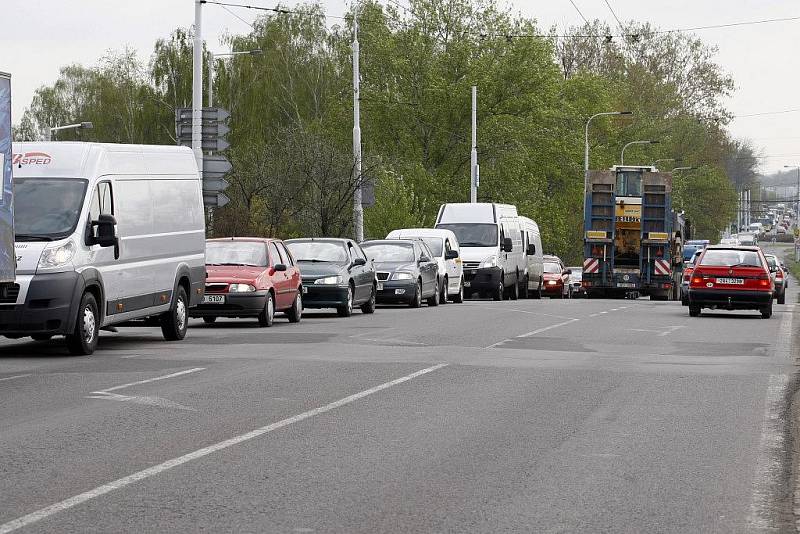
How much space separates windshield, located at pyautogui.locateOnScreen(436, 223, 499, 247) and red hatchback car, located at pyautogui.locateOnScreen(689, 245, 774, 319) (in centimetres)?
1142

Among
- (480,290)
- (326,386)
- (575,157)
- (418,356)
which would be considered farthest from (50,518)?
(575,157)

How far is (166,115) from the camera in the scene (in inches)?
2820

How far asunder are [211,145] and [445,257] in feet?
26.3

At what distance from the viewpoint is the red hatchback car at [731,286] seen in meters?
31.0

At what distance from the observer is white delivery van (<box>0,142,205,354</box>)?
55.3 ft

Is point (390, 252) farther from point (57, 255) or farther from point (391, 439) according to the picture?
point (391, 439)

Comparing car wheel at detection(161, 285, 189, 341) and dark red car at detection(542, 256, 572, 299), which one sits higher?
car wheel at detection(161, 285, 189, 341)

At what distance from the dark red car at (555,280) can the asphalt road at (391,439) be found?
37275mm

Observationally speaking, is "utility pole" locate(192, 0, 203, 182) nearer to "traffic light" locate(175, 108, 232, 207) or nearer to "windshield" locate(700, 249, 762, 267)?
"traffic light" locate(175, 108, 232, 207)

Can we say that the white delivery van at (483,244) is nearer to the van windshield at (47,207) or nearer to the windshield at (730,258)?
the windshield at (730,258)

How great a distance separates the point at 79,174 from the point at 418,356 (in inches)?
182

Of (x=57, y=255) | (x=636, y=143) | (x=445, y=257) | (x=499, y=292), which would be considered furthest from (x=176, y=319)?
(x=636, y=143)

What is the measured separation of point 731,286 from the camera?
102 feet

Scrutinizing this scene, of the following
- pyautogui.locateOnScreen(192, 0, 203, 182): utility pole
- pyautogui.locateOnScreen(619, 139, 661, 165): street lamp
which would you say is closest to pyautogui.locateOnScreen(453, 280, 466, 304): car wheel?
pyautogui.locateOnScreen(192, 0, 203, 182): utility pole
